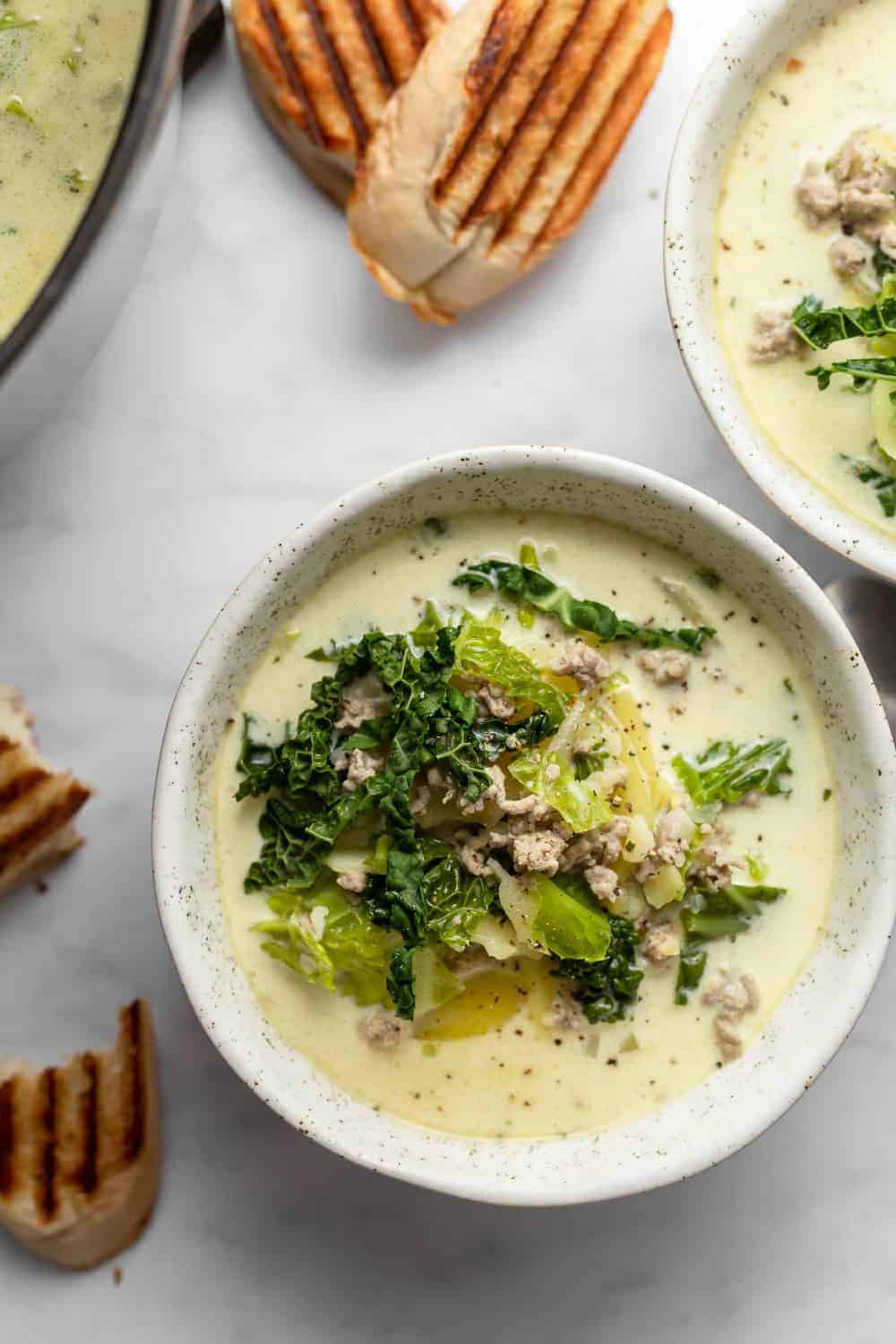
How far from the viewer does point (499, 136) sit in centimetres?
234

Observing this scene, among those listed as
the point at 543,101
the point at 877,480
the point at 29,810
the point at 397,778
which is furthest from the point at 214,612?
the point at 877,480

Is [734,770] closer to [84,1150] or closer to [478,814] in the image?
[478,814]

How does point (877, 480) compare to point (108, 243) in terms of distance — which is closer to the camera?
point (108, 243)

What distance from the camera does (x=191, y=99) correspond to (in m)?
2.52

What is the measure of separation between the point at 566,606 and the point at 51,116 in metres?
0.94

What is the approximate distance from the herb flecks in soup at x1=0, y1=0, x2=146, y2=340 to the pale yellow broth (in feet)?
2.97

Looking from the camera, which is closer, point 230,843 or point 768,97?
point 230,843

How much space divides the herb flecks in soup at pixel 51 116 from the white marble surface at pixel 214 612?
50 cm

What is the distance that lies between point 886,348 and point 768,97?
1.42 feet

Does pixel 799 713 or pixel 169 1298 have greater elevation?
pixel 799 713

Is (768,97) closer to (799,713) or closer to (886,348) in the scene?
(886,348)

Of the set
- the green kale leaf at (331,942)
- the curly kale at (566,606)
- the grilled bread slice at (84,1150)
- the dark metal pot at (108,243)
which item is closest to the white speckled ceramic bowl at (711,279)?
the curly kale at (566,606)

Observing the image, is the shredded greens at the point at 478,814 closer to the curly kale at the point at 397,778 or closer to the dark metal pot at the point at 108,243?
the curly kale at the point at 397,778

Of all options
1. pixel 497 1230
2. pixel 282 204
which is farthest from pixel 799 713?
pixel 282 204
